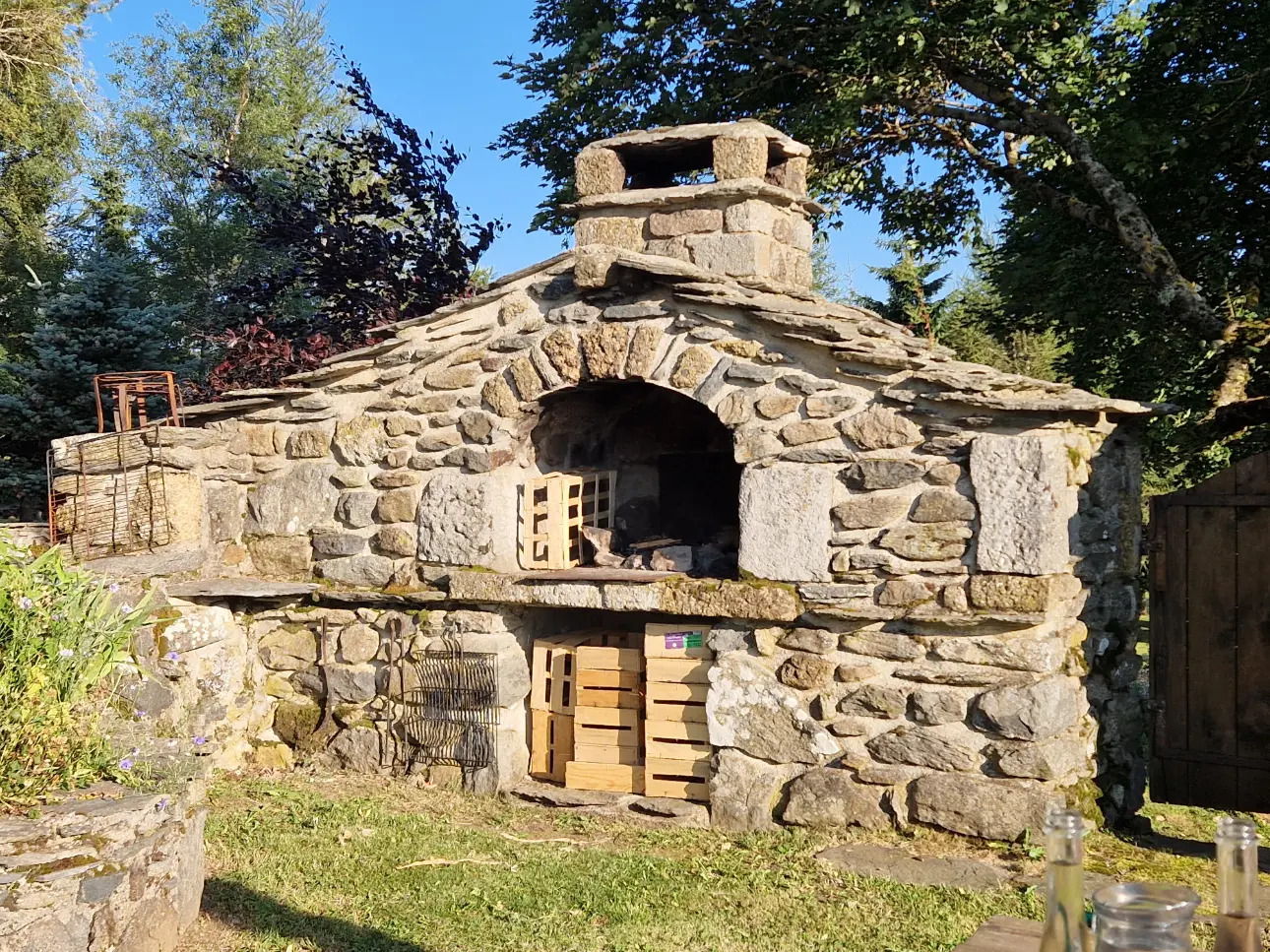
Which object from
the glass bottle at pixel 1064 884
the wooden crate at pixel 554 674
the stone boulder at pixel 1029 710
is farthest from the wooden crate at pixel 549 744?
the glass bottle at pixel 1064 884

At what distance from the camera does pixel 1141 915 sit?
1724 millimetres

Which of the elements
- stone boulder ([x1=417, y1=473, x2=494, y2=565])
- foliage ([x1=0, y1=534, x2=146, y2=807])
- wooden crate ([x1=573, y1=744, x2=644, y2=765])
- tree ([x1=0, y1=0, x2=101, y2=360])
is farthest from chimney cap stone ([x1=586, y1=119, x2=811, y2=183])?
tree ([x1=0, y1=0, x2=101, y2=360])

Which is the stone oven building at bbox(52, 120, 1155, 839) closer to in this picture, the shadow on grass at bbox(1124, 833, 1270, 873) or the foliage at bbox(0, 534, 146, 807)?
the shadow on grass at bbox(1124, 833, 1270, 873)

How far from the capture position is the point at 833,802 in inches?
230

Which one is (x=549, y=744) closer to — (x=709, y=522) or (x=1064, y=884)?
(x=709, y=522)

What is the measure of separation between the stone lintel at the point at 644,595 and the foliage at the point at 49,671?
7.05 ft

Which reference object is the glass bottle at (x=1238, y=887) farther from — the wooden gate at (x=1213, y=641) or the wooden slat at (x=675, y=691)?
the wooden gate at (x=1213, y=641)

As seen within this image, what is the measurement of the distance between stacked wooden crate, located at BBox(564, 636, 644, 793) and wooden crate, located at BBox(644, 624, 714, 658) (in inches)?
10.4

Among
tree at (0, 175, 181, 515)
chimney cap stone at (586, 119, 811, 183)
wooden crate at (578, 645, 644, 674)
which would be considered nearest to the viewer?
wooden crate at (578, 645, 644, 674)

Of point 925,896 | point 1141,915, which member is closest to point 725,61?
point 925,896

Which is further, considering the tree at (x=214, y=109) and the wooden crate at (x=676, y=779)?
the tree at (x=214, y=109)

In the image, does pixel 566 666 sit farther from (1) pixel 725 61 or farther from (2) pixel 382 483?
(1) pixel 725 61

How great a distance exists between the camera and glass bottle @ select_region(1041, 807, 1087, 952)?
5.84ft

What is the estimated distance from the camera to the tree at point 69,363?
11.5 m
